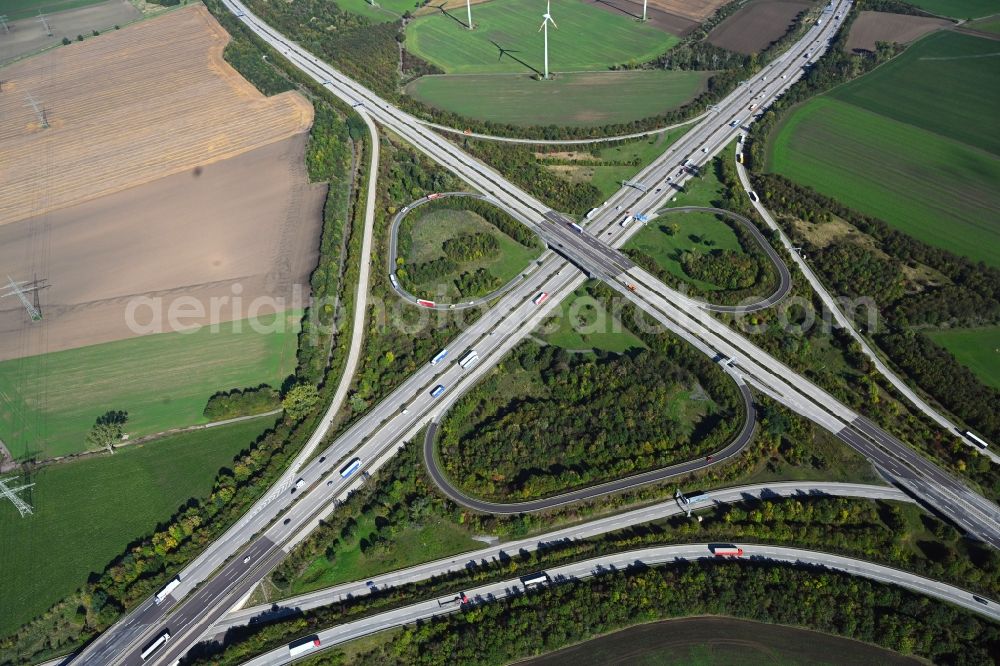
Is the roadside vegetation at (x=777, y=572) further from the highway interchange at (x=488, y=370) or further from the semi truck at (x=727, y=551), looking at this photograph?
the highway interchange at (x=488, y=370)

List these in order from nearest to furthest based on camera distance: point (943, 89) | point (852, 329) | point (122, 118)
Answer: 1. point (852, 329)
2. point (943, 89)
3. point (122, 118)

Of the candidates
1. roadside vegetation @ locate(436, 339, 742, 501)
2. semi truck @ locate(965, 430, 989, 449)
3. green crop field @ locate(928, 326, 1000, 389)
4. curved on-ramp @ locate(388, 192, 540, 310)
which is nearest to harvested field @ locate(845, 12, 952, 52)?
green crop field @ locate(928, 326, 1000, 389)

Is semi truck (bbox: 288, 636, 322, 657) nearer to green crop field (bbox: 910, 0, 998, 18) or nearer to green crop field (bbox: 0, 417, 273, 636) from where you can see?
green crop field (bbox: 0, 417, 273, 636)

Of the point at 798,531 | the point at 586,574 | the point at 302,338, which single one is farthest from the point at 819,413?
the point at 302,338

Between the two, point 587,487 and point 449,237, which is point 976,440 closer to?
point 587,487

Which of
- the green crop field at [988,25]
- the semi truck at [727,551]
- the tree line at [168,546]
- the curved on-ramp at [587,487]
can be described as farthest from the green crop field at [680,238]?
the green crop field at [988,25]

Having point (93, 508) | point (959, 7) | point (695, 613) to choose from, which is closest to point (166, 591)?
point (93, 508)
